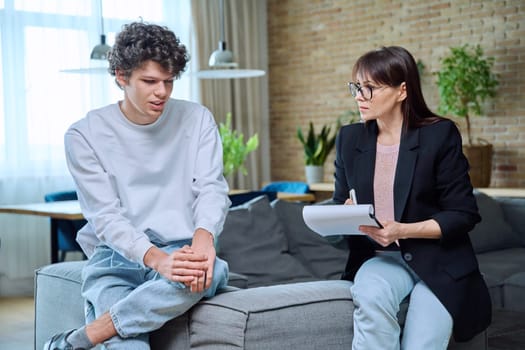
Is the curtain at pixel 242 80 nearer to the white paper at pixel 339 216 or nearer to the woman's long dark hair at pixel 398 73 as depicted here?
the woman's long dark hair at pixel 398 73

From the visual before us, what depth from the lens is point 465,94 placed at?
647cm

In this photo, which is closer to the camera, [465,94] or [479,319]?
[479,319]

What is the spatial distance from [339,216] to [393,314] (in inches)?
13.8

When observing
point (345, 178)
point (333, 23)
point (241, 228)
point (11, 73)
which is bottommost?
point (241, 228)

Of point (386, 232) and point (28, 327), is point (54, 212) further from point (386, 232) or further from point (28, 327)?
point (386, 232)

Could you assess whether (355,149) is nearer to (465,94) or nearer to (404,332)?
(404,332)

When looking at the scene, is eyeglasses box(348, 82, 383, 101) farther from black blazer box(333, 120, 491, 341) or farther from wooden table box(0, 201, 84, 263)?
wooden table box(0, 201, 84, 263)

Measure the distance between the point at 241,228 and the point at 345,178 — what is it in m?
1.43

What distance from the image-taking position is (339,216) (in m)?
2.30

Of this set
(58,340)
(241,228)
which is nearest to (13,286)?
(241,228)

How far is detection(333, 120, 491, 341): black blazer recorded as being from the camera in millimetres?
2453

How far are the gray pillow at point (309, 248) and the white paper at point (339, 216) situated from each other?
182cm

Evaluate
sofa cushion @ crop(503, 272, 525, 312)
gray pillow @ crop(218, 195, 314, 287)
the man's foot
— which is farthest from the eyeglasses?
sofa cushion @ crop(503, 272, 525, 312)

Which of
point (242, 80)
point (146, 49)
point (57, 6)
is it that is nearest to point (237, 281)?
point (146, 49)
